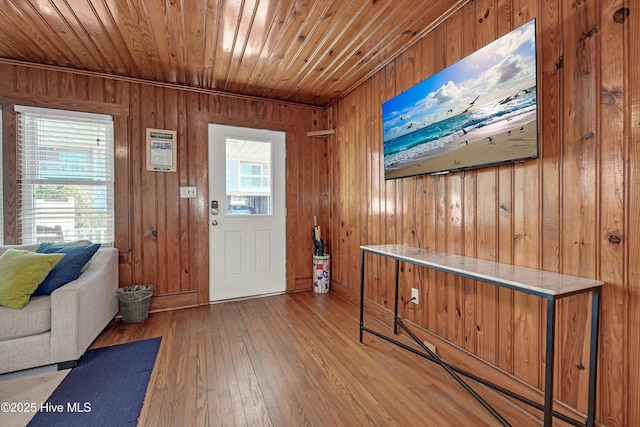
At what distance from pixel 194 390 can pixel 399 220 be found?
1.96 m

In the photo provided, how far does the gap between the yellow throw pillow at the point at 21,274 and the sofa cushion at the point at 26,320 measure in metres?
0.04

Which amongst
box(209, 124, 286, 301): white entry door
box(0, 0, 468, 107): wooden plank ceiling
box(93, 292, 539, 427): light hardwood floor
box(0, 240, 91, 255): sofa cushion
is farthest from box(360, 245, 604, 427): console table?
box(0, 240, 91, 255): sofa cushion

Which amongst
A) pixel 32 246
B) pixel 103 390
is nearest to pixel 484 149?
pixel 103 390

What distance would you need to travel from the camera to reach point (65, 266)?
2070 millimetres

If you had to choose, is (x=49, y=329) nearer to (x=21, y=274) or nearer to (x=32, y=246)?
(x=21, y=274)

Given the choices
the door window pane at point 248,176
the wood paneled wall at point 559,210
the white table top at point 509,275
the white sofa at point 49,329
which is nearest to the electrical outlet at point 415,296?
the wood paneled wall at point 559,210

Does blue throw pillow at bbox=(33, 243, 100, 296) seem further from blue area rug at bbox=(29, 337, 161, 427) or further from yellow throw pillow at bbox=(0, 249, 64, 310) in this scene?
blue area rug at bbox=(29, 337, 161, 427)

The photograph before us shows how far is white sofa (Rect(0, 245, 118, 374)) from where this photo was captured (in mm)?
1762

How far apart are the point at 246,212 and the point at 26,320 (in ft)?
6.56

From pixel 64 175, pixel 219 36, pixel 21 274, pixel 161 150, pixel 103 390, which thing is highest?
pixel 219 36

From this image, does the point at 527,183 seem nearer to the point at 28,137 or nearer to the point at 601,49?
the point at 601,49

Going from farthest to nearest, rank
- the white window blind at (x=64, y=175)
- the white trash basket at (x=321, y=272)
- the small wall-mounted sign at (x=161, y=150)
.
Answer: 1. the white trash basket at (x=321, y=272)
2. the small wall-mounted sign at (x=161, y=150)
3. the white window blind at (x=64, y=175)

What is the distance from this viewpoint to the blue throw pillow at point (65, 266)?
→ 78.1 inches

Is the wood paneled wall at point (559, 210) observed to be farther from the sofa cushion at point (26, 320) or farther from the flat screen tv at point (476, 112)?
the sofa cushion at point (26, 320)
